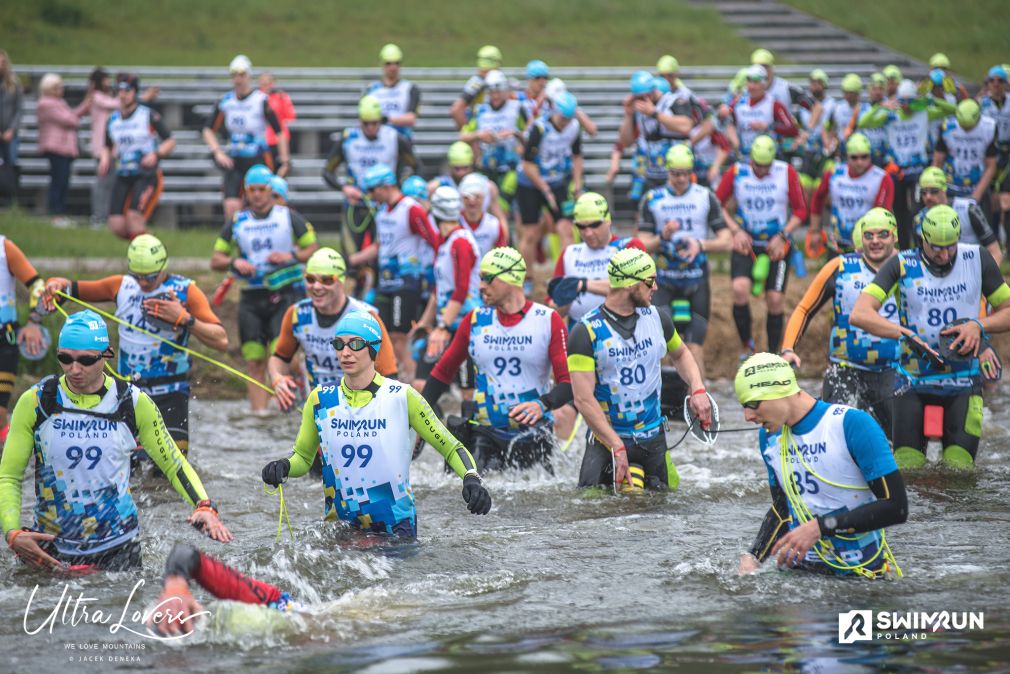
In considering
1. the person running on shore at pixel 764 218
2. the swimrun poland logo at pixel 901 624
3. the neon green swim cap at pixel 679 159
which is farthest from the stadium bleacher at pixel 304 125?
the swimrun poland logo at pixel 901 624

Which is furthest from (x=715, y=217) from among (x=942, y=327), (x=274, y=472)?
(x=274, y=472)

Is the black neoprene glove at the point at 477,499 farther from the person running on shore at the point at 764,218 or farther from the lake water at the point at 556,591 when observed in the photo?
the person running on shore at the point at 764,218

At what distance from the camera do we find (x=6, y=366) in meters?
10.6

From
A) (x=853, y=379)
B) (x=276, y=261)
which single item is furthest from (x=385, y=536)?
(x=276, y=261)

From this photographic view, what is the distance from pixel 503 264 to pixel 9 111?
1273 cm

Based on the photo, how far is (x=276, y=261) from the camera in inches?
519

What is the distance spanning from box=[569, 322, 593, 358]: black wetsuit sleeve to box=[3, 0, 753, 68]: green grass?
19124 millimetres

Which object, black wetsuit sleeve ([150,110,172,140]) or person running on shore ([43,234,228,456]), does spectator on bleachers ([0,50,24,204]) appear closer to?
black wetsuit sleeve ([150,110,172,140])

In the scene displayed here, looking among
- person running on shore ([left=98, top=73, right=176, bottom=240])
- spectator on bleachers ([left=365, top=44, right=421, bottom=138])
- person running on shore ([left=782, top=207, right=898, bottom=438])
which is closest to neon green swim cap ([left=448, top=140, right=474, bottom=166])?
spectator on bleachers ([left=365, top=44, right=421, bottom=138])

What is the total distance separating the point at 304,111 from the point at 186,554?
18249 millimetres

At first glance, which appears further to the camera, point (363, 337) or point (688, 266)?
point (688, 266)

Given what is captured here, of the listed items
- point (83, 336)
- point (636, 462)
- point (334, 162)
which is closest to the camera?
point (83, 336)

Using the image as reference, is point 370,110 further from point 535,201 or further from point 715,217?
point 715,217

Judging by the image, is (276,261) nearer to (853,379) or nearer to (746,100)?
(853,379)
